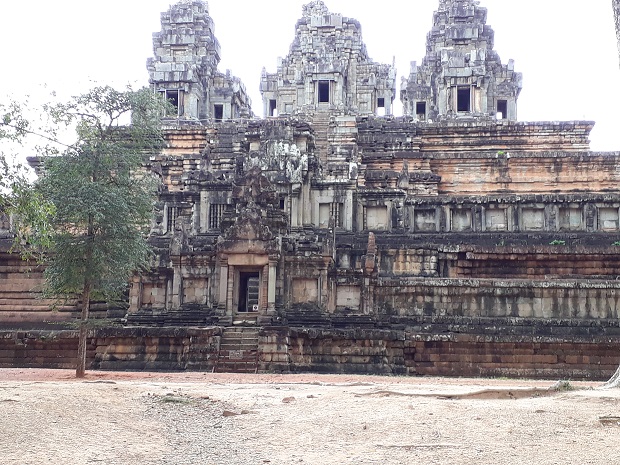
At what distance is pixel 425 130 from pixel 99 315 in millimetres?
23734

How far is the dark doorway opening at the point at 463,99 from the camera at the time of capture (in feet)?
188

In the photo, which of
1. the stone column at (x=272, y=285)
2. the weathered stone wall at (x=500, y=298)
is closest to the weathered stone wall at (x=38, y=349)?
the stone column at (x=272, y=285)

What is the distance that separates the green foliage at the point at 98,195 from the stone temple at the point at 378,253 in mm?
3813

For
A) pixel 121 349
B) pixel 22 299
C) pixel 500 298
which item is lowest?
pixel 121 349

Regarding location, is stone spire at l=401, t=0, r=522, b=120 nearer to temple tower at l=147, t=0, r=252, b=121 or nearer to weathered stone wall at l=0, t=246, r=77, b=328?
temple tower at l=147, t=0, r=252, b=121

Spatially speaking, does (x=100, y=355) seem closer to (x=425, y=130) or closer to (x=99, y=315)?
(x=99, y=315)

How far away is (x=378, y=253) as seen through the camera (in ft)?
104

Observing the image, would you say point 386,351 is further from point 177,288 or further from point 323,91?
point 323,91

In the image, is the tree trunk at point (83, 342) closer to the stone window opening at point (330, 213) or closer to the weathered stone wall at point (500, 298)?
the weathered stone wall at point (500, 298)

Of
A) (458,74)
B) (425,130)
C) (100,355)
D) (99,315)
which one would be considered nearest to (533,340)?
(100,355)

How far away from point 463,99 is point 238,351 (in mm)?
39968

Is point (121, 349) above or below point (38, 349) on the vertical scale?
above

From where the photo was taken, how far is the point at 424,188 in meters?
38.7

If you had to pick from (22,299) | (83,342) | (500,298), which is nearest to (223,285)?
(83,342)
